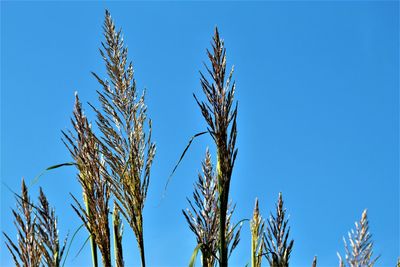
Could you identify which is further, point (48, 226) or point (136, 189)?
point (48, 226)

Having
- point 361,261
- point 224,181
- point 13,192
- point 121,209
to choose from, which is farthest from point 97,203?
point 361,261

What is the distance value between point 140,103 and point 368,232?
1.25 m

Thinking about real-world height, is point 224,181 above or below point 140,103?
below

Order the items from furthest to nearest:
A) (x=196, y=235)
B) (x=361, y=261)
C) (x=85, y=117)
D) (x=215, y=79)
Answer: (x=85, y=117)
(x=196, y=235)
(x=215, y=79)
(x=361, y=261)

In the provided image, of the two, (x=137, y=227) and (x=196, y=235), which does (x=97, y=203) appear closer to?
(x=137, y=227)

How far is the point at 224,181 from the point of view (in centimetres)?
274

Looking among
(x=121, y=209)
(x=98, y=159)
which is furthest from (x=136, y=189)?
(x=98, y=159)

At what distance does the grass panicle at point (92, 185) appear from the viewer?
123 inches

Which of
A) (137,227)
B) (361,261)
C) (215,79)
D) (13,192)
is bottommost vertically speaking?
(361,261)

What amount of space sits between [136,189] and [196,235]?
37cm

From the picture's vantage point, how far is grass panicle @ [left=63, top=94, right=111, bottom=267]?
312cm

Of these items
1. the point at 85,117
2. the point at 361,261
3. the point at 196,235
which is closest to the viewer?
the point at 361,261

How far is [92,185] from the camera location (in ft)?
Answer: 10.5

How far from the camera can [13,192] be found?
323cm
